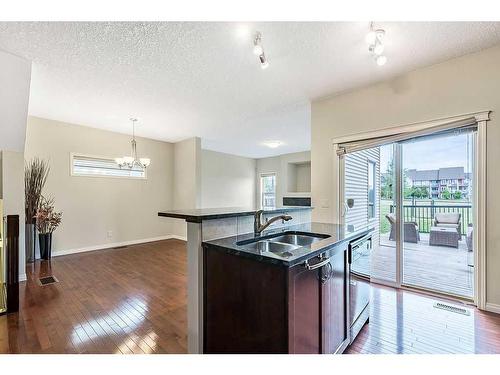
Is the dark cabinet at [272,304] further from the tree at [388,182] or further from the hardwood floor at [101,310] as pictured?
the tree at [388,182]

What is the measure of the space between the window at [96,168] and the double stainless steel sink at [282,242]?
4.68 metres

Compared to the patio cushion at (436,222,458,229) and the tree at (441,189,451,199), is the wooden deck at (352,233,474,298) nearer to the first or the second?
the patio cushion at (436,222,458,229)

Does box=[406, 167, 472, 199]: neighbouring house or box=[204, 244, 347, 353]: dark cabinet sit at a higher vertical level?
box=[406, 167, 472, 199]: neighbouring house

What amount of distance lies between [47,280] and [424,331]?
444cm

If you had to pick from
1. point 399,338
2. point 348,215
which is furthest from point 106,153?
point 399,338

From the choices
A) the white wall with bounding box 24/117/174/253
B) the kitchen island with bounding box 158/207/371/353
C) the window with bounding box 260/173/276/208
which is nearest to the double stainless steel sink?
the kitchen island with bounding box 158/207/371/353

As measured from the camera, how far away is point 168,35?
215 centimetres

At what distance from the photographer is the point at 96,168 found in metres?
5.11

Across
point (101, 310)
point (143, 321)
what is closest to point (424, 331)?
point (143, 321)

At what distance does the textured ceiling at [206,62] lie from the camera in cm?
208

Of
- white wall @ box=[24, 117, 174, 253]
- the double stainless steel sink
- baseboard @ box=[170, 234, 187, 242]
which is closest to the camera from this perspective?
the double stainless steel sink

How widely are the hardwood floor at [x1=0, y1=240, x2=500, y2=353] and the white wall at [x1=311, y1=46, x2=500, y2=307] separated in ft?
2.58

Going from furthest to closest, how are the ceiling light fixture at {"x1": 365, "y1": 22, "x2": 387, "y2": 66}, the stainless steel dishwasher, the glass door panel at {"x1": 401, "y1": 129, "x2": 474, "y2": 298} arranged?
the glass door panel at {"x1": 401, "y1": 129, "x2": 474, "y2": 298}, the ceiling light fixture at {"x1": 365, "y1": 22, "x2": 387, "y2": 66}, the stainless steel dishwasher

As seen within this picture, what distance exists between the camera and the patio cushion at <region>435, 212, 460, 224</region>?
279cm
